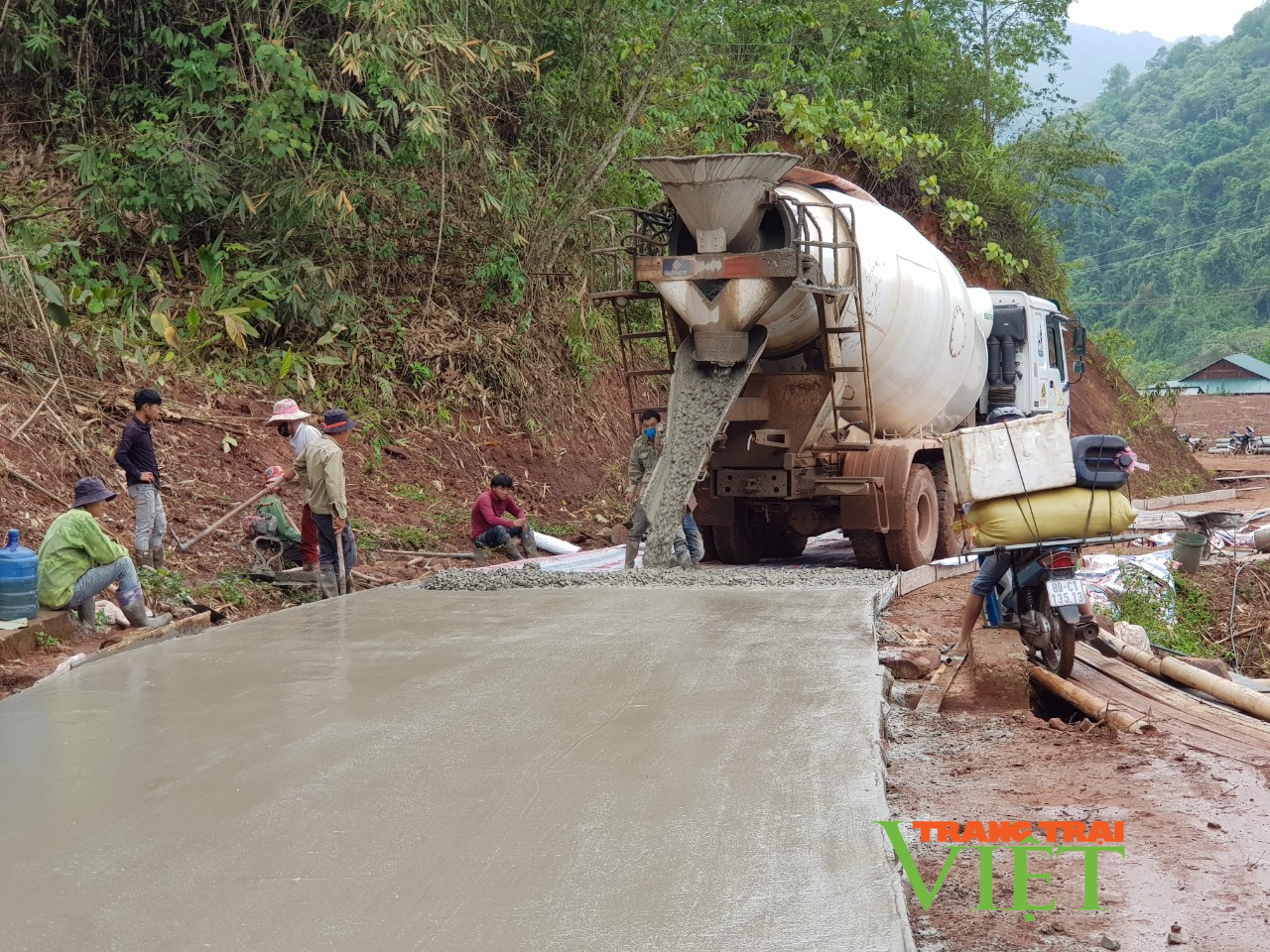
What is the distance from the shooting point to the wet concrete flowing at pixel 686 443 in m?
10.0

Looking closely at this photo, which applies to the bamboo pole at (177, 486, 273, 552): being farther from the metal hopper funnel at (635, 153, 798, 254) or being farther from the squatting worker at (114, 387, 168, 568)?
the metal hopper funnel at (635, 153, 798, 254)

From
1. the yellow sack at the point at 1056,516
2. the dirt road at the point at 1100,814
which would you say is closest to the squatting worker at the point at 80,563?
the dirt road at the point at 1100,814

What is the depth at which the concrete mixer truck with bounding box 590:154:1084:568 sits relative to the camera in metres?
9.66

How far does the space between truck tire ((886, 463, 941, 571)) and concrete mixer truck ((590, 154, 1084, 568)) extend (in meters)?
0.02

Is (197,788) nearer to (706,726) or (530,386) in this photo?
(706,726)

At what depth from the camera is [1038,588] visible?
7.15m

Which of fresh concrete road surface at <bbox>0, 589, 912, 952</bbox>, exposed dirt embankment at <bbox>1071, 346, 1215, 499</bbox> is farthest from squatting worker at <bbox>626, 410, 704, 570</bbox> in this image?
exposed dirt embankment at <bbox>1071, 346, 1215, 499</bbox>

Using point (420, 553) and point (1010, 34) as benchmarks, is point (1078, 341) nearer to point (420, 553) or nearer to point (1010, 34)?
point (420, 553)

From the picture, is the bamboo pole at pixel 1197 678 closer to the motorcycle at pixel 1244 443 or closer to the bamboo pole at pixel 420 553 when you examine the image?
the bamboo pole at pixel 420 553

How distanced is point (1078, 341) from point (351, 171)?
865cm

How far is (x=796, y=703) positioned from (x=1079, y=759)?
1203 millimetres

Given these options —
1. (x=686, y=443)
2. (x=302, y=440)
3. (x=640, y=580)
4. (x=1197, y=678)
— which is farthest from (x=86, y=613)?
(x=1197, y=678)

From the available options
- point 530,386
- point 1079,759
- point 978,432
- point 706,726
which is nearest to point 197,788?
point 706,726

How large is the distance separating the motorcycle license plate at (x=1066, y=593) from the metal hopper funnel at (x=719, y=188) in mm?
3972
